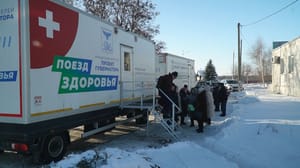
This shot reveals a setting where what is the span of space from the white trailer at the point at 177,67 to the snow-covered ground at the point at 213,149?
4.85 meters

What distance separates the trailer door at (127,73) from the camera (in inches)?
360

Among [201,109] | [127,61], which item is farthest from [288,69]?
[127,61]

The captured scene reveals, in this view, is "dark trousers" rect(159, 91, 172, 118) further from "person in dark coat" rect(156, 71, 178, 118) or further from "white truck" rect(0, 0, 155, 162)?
"white truck" rect(0, 0, 155, 162)

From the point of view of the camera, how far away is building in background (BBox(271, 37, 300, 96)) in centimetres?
2042

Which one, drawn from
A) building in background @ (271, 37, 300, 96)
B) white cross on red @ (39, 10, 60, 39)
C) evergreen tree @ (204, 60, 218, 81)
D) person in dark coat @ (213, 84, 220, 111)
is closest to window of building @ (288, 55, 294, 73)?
building in background @ (271, 37, 300, 96)

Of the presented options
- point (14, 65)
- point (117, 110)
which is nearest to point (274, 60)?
point (117, 110)

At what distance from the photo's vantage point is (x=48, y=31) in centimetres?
587

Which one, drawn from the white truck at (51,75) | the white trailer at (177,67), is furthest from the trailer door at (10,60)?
the white trailer at (177,67)

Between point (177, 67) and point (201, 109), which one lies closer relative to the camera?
point (201, 109)

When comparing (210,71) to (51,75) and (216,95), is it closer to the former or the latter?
(216,95)

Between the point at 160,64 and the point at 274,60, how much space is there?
52.3 feet

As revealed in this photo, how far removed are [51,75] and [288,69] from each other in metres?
21.8

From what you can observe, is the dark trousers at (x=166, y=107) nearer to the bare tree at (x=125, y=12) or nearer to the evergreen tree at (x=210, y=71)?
the bare tree at (x=125, y=12)

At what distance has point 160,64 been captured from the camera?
15328 mm
